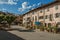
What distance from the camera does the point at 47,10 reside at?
50.3 meters

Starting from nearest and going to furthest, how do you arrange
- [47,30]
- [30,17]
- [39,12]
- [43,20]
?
[47,30] → [43,20] → [39,12] → [30,17]

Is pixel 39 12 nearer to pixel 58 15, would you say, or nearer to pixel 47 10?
pixel 47 10

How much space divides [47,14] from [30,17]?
69.5 ft

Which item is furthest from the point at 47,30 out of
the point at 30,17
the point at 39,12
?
the point at 30,17

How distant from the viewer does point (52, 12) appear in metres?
47.1

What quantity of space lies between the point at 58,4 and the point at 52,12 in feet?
12.2

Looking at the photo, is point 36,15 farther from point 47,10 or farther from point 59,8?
point 59,8

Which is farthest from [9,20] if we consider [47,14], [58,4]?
[58,4]

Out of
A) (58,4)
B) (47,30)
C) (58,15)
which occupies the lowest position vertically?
(47,30)

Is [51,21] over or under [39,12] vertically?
under

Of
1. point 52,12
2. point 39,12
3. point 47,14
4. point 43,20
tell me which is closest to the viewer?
point 52,12

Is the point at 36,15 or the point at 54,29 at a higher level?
the point at 36,15

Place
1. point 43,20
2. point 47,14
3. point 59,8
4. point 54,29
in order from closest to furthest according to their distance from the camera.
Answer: point 54,29
point 59,8
point 47,14
point 43,20

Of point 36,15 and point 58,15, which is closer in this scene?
point 58,15
